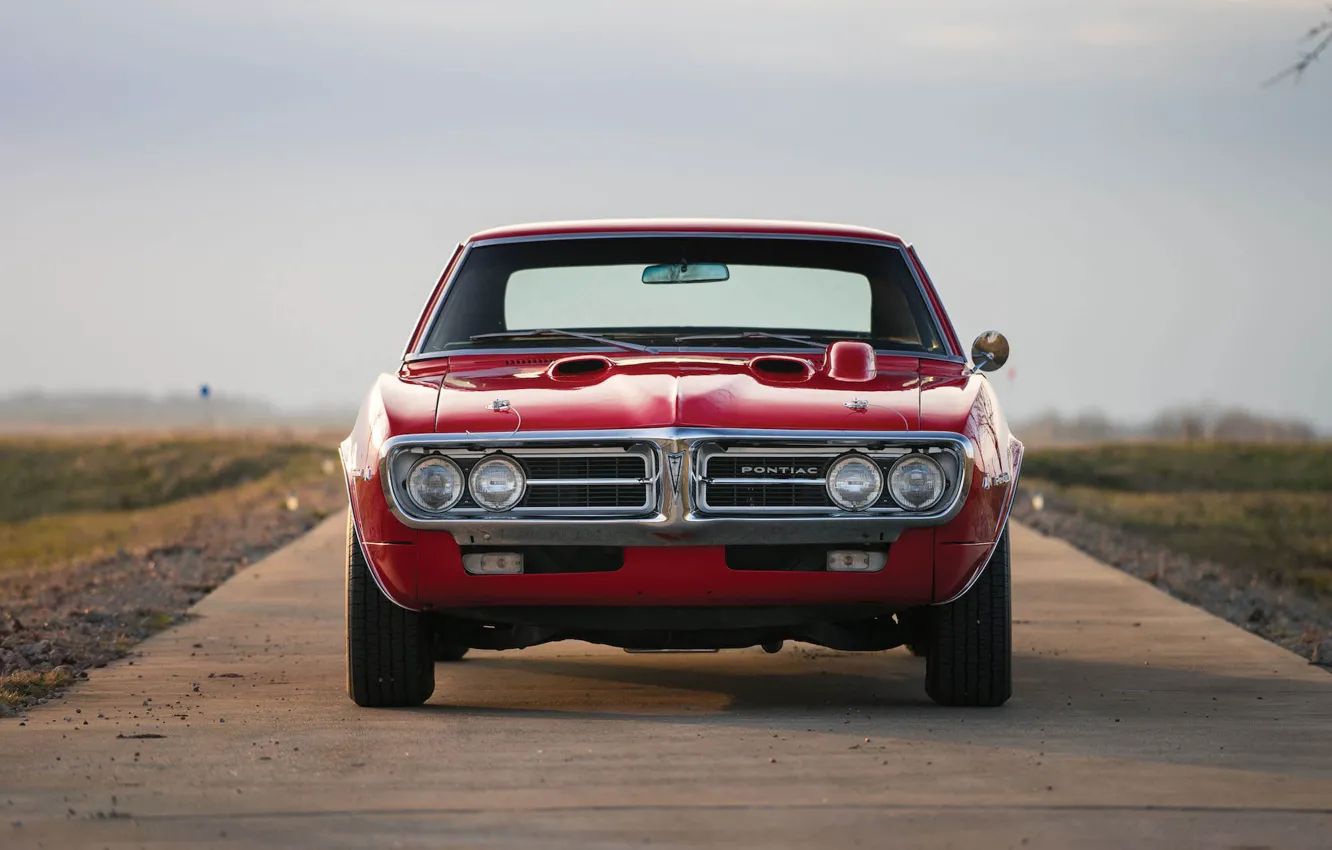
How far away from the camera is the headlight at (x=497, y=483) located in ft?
19.6

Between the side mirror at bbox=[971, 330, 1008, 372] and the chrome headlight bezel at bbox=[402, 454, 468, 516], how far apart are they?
7.47 feet

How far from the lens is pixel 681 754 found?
214 inches

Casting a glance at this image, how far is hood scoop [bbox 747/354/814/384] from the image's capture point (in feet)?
21.6

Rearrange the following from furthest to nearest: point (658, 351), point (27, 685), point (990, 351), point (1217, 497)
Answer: point (1217, 497) < point (990, 351) < point (27, 685) < point (658, 351)

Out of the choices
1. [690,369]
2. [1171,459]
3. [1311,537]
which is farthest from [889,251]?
[1171,459]

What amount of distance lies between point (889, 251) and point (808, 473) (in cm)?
202

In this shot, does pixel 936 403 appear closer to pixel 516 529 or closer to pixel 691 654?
pixel 516 529

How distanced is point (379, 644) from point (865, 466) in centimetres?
172

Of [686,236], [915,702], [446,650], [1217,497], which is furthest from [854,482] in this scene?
[1217,497]

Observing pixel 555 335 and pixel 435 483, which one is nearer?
pixel 435 483

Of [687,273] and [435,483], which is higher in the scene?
[687,273]

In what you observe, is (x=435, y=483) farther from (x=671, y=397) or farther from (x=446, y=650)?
(x=446, y=650)

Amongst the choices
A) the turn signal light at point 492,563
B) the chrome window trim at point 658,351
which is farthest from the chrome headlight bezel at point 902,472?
the turn signal light at point 492,563

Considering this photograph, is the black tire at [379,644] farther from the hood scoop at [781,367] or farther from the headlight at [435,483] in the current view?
the hood scoop at [781,367]
